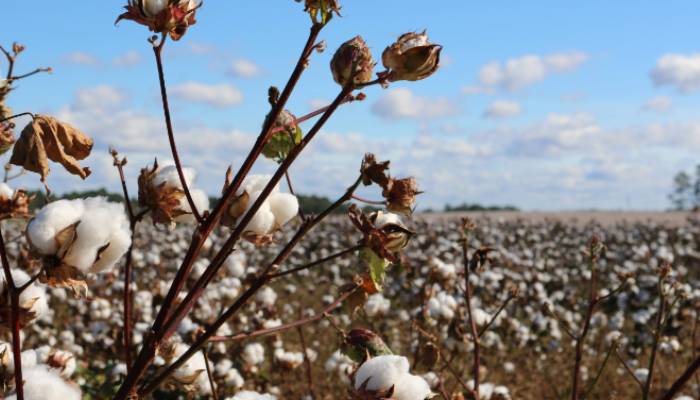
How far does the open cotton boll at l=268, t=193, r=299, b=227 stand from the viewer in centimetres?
127

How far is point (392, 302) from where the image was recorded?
1038 cm

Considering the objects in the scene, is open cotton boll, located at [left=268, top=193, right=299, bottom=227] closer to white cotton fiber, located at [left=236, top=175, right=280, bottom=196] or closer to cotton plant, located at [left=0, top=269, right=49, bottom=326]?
white cotton fiber, located at [left=236, top=175, right=280, bottom=196]

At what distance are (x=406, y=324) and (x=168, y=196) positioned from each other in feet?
26.7

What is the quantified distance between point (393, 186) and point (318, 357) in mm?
6307

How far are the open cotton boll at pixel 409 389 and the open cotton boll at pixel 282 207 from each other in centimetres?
33

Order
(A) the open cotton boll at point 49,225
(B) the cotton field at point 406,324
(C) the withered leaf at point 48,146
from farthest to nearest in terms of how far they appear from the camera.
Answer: (B) the cotton field at point 406,324 → (C) the withered leaf at point 48,146 → (A) the open cotton boll at point 49,225

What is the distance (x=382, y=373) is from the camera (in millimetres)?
1211

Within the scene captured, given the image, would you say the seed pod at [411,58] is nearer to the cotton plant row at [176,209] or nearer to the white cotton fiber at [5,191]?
the cotton plant row at [176,209]

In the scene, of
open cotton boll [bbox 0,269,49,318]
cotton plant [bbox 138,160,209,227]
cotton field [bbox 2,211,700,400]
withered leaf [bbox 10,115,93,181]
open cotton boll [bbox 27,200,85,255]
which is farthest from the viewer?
cotton field [bbox 2,211,700,400]

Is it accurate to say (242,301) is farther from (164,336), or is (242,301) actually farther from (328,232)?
(328,232)

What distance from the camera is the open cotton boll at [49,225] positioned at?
0.95 m

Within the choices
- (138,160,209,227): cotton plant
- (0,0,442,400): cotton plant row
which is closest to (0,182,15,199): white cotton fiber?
(0,0,442,400): cotton plant row

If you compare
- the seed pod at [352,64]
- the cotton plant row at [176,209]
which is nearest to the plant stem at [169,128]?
the cotton plant row at [176,209]

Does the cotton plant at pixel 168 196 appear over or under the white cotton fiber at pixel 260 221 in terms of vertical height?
over
